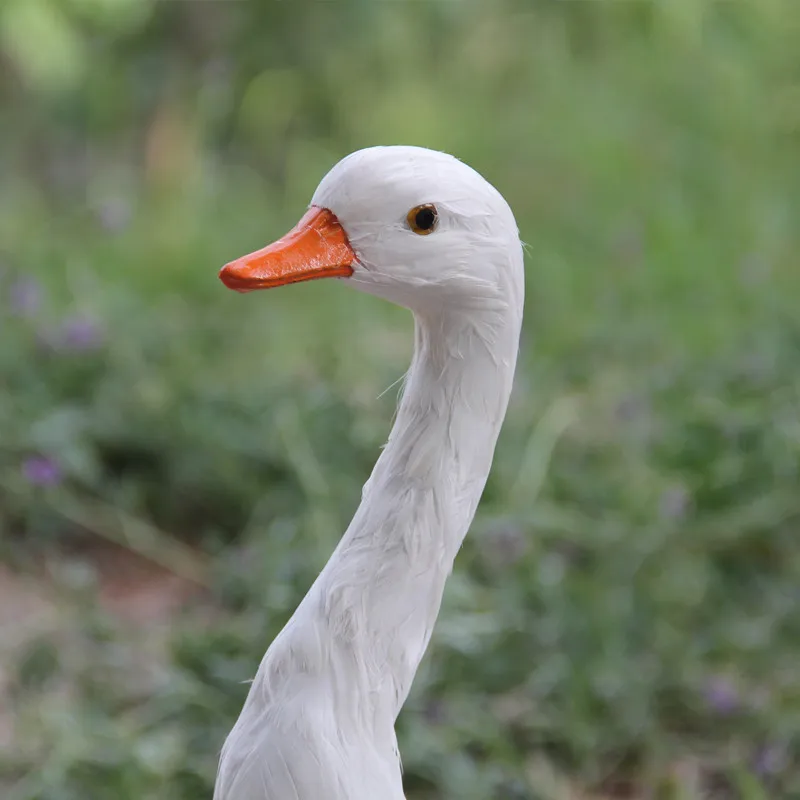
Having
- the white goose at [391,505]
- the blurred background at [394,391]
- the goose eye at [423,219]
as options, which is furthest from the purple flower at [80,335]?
the goose eye at [423,219]

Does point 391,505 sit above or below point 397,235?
below

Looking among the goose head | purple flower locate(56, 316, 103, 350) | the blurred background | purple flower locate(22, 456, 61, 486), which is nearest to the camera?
the goose head

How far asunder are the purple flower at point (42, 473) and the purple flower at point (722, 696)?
0.92m

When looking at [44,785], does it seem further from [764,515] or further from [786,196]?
[786,196]

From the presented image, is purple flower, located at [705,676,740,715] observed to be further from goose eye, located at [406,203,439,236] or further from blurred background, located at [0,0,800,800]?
goose eye, located at [406,203,439,236]

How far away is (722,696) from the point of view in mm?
1550

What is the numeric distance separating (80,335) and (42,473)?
392 millimetres

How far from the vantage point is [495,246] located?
2.64 ft

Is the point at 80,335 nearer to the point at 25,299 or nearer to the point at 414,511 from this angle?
the point at 25,299

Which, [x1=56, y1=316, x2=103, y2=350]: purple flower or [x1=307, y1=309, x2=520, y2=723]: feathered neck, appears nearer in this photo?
[x1=307, y1=309, x2=520, y2=723]: feathered neck

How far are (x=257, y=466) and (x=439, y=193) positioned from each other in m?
1.25

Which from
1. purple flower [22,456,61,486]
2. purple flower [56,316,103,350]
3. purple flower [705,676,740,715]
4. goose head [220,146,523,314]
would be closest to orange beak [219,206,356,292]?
goose head [220,146,523,314]

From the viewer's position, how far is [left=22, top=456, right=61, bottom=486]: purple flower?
1770 millimetres

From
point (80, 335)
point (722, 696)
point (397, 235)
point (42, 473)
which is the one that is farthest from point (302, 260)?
point (80, 335)
